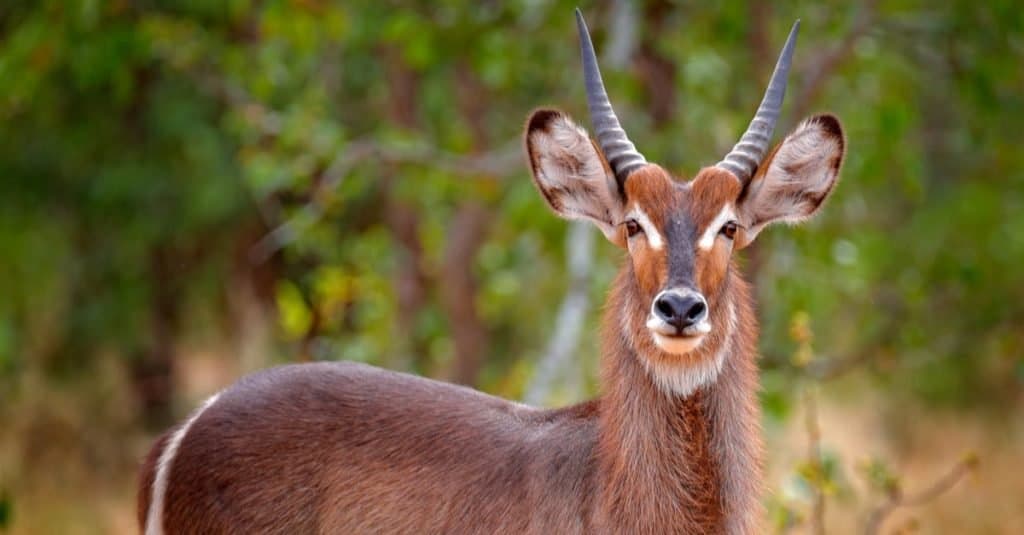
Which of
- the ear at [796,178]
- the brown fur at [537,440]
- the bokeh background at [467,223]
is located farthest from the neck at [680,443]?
the bokeh background at [467,223]

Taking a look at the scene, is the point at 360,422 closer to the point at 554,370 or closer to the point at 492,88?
the point at 554,370

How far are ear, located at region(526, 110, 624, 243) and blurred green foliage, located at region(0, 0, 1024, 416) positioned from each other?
11.5 ft

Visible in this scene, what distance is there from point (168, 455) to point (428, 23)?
15.1ft

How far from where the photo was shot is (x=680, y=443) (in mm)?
5457

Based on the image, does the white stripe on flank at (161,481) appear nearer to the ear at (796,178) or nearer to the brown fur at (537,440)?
the brown fur at (537,440)

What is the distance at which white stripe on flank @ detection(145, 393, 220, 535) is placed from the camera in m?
5.93

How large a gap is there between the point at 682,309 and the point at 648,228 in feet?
1.31

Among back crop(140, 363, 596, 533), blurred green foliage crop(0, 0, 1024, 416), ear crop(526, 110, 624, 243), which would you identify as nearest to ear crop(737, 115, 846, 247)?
ear crop(526, 110, 624, 243)

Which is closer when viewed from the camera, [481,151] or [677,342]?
[677,342]

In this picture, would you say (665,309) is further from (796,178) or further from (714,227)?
(796,178)

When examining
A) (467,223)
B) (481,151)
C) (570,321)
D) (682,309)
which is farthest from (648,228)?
(467,223)

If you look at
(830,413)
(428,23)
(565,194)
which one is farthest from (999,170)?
(565,194)

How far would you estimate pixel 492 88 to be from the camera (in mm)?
12594

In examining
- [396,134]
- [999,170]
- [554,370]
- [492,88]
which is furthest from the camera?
[492,88]
